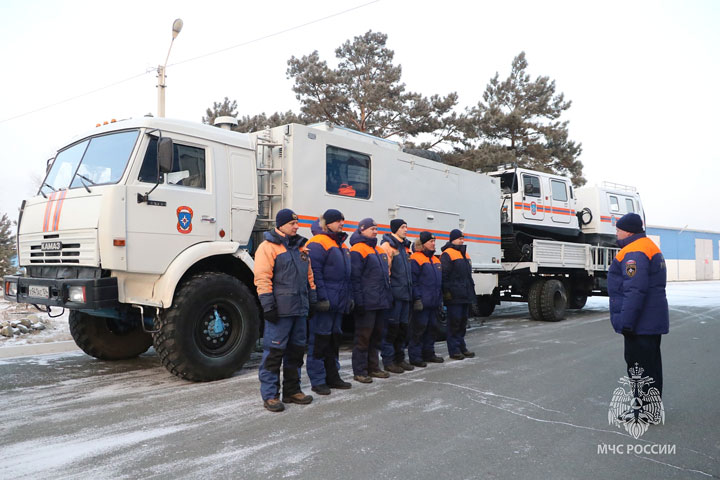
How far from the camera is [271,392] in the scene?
470cm

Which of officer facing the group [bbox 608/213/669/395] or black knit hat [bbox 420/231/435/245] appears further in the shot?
black knit hat [bbox 420/231/435/245]

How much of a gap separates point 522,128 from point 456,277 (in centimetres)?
2164

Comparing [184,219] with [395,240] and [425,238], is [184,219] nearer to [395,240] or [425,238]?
[395,240]

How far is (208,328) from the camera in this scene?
579cm

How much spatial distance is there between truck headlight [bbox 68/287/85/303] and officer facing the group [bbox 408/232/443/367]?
3.71 m

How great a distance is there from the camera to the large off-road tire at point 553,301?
38.7 feet

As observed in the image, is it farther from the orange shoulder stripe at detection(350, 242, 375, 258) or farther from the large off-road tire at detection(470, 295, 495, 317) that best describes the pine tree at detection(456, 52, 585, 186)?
the orange shoulder stripe at detection(350, 242, 375, 258)

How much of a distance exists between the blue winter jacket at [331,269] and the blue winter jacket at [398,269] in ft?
3.39

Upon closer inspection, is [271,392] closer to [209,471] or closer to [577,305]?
[209,471]

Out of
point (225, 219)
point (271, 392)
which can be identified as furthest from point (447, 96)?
point (271, 392)

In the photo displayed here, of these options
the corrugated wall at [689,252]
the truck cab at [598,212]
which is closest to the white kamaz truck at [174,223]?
the truck cab at [598,212]

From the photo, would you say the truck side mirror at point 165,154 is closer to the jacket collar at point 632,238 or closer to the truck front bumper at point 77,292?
the truck front bumper at point 77,292

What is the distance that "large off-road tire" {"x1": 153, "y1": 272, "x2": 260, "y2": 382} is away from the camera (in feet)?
18.0

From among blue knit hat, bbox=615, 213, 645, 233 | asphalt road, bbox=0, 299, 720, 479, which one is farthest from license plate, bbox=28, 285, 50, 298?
blue knit hat, bbox=615, 213, 645, 233
